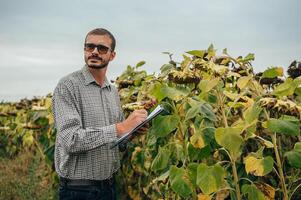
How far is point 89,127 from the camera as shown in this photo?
2.82 meters

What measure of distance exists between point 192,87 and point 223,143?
665 mm

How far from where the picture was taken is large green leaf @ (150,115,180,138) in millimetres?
2287

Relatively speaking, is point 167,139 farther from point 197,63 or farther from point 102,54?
point 197,63

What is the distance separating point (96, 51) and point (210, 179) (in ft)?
4.12

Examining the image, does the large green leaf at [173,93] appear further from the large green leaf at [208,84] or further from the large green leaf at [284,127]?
the large green leaf at [284,127]

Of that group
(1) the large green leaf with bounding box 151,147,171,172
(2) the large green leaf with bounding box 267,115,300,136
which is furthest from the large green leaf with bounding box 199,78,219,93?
(1) the large green leaf with bounding box 151,147,171,172

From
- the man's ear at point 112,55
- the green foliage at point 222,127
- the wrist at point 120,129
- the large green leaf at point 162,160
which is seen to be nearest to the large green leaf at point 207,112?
the green foliage at point 222,127

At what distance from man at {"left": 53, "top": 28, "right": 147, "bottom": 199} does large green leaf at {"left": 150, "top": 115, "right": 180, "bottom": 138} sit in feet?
1.35

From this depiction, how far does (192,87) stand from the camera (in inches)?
102

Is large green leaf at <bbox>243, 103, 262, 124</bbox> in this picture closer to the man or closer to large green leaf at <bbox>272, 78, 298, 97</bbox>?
large green leaf at <bbox>272, 78, 298, 97</bbox>

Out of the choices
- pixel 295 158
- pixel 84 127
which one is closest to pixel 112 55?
pixel 84 127

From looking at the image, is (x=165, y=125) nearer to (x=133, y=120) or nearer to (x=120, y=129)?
(x=133, y=120)

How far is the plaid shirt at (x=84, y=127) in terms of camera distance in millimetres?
2748

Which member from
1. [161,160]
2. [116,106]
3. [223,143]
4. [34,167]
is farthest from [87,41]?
[34,167]
